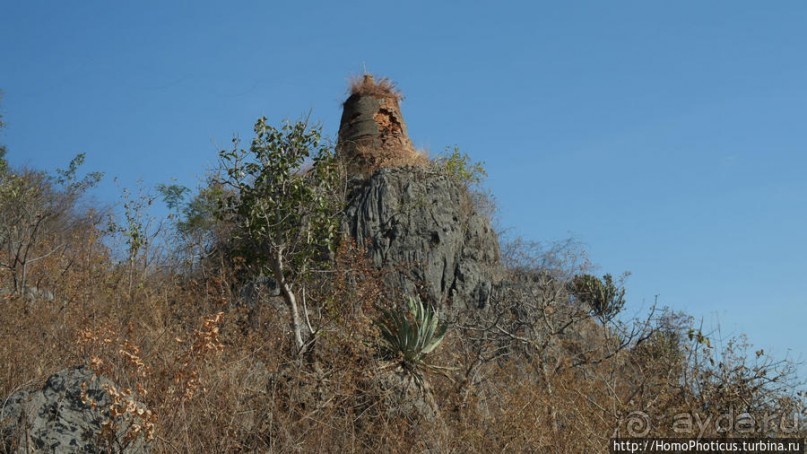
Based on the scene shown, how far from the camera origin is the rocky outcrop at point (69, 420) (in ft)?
18.7

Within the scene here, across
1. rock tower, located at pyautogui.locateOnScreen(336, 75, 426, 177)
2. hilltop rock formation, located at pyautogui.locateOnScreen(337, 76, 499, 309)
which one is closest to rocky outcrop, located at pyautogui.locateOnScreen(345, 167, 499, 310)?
hilltop rock formation, located at pyautogui.locateOnScreen(337, 76, 499, 309)

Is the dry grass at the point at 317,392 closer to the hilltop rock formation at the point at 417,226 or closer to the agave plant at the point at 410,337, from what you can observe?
the agave plant at the point at 410,337

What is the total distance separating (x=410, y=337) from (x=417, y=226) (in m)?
6.69

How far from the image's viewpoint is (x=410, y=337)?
9336 mm

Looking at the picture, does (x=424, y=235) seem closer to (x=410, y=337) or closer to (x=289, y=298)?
(x=289, y=298)

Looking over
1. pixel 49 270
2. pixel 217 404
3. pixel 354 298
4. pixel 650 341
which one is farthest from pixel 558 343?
pixel 49 270

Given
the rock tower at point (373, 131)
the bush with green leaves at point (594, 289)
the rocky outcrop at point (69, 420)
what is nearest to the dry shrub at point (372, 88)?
the rock tower at point (373, 131)

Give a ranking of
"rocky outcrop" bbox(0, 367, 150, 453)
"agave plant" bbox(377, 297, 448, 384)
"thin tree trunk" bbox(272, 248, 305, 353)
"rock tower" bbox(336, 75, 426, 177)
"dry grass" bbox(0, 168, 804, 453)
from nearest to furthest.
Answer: "rocky outcrop" bbox(0, 367, 150, 453) → "dry grass" bbox(0, 168, 804, 453) → "agave plant" bbox(377, 297, 448, 384) → "thin tree trunk" bbox(272, 248, 305, 353) → "rock tower" bbox(336, 75, 426, 177)

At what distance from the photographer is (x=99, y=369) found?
19.7 ft

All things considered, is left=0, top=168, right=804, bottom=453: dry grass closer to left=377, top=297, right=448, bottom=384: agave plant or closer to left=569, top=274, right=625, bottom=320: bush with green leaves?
left=377, top=297, right=448, bottom=384: agave plant

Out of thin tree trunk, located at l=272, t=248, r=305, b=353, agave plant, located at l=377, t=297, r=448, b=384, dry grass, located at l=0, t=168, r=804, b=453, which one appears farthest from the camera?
thin tree trunk, located at l=272, t=248, r=305, b=353

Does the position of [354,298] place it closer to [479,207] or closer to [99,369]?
[99,369]

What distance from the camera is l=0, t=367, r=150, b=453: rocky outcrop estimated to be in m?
5.71

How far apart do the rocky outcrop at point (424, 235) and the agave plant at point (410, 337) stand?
4790 millimetres
